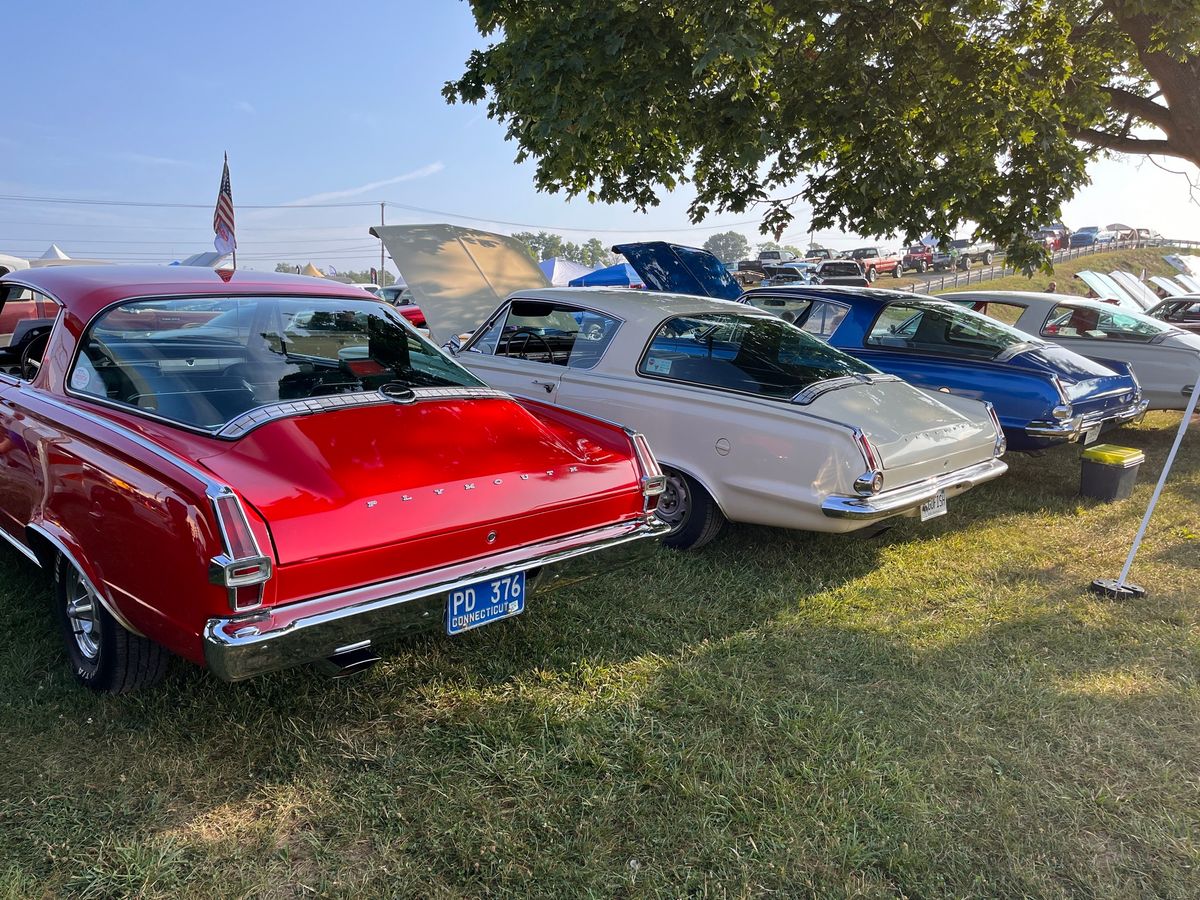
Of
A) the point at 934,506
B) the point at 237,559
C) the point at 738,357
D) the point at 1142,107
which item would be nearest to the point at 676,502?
the point at 738,357

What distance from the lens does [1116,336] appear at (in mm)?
8195

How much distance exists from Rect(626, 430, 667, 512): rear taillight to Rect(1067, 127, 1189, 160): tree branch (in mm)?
8358

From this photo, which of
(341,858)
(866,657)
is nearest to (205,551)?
(341,858)

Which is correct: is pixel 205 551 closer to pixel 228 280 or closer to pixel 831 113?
pixel 228 280

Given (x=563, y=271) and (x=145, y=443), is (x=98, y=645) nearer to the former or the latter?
(x=145, y=443)

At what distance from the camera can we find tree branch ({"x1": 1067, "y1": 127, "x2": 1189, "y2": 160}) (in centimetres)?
892

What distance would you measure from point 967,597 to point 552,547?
2.44 m

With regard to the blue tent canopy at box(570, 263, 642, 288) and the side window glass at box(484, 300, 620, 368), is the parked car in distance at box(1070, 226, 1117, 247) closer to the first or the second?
the blue tent canopy at box(570, 263, 642, 288)

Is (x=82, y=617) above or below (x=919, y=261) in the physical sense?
below

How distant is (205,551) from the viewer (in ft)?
7.08

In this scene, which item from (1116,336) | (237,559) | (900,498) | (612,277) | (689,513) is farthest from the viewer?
(612,277)

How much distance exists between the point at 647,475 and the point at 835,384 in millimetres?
1687

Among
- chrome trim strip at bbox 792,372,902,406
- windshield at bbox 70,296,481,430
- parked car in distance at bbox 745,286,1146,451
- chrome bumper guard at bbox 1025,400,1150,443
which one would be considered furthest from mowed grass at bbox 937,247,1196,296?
windshield at bbox 70,296,481,430

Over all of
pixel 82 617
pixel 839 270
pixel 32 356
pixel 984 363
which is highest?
pixel 984 363
